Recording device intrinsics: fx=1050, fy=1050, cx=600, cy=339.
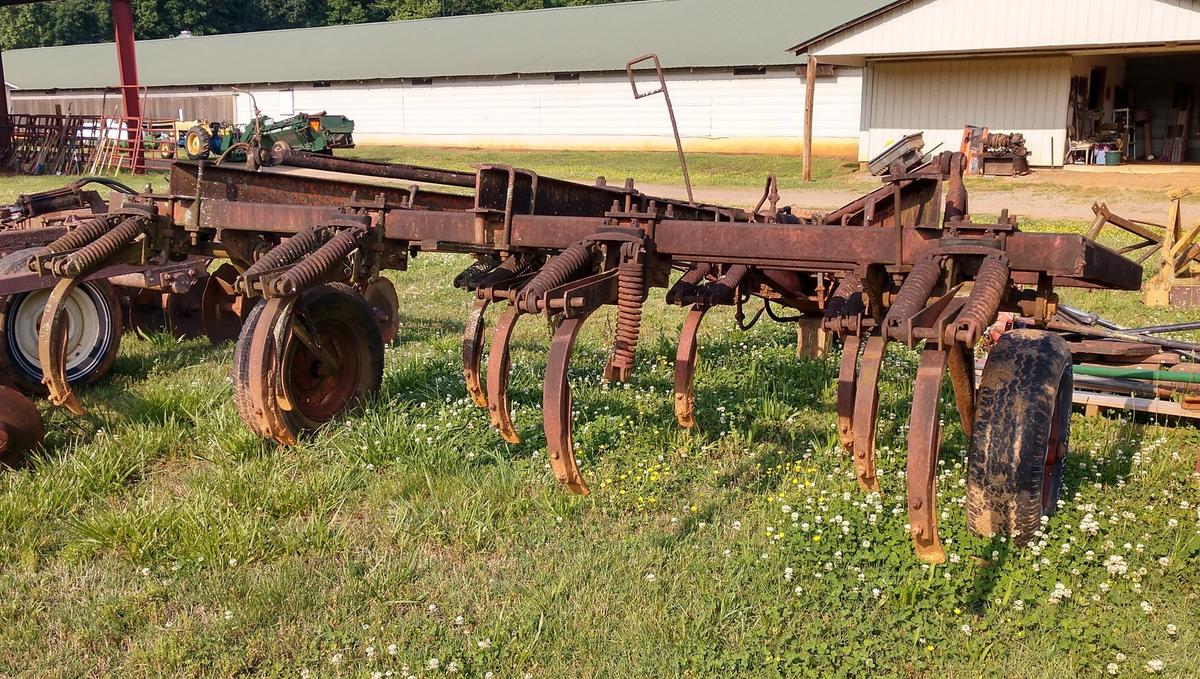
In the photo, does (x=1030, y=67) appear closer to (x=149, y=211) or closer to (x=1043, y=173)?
(x=1043, y=173)

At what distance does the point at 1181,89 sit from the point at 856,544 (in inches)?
1026

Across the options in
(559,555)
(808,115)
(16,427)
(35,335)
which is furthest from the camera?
(808,115)

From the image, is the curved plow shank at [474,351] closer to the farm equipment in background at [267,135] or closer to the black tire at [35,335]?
the black tire at [35,335]

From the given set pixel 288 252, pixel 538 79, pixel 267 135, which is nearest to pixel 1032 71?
pixel 538 79

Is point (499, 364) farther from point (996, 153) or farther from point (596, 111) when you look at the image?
point (596, 111)

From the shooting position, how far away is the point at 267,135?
26.0 m

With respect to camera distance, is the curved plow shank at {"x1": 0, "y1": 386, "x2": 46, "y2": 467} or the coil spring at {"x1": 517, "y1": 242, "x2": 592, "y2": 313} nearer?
the coil spring at {"x1": 517, "y1": 242, "x2": 592, "y2": 313}

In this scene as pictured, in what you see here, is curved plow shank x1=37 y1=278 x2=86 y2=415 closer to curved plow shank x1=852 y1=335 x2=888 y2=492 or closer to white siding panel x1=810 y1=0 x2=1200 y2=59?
curved plow shank x1=852 y1=335 x2=888 y2=492

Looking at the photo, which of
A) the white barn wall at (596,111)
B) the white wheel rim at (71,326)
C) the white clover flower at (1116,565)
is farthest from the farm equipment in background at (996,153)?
the white clover flower at (1116,565)

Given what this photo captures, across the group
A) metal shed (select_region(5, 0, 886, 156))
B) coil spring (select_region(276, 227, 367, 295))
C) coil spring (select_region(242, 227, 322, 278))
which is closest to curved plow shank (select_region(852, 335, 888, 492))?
coil spring (select_region(276, 227, 367, 295))

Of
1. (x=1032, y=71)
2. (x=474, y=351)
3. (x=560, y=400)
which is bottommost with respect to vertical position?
(x=474, y=351)

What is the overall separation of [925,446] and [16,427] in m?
3.72

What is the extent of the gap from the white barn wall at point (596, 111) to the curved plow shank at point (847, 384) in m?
24.8

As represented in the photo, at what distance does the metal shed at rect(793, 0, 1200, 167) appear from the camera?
64.8 feet
